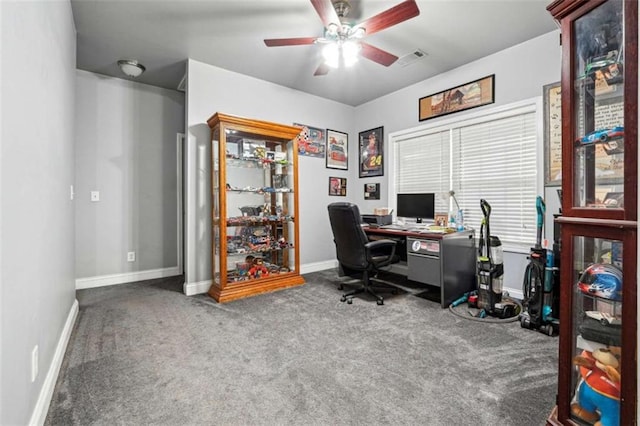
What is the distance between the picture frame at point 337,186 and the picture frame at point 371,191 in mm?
351

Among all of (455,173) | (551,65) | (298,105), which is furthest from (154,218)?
(551,65)

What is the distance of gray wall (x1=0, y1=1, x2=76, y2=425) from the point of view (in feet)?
3.37

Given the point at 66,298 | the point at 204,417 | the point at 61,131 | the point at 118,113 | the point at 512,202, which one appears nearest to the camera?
the point at 204,417

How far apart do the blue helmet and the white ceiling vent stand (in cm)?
284

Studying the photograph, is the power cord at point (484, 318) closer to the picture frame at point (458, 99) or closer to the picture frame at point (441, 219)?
the picture frame at point (441, 219)

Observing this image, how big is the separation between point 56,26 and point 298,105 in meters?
2.88

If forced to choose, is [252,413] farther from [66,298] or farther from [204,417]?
[66,298]

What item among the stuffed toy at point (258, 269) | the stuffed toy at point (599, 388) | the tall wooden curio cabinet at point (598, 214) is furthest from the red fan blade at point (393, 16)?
the stuffed toy at point (258, 269)

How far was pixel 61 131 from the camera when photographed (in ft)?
7.10

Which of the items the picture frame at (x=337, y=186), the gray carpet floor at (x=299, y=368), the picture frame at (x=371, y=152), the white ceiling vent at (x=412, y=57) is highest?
the white ceiling vent at (x=412, y=57)

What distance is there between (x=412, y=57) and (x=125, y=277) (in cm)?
451

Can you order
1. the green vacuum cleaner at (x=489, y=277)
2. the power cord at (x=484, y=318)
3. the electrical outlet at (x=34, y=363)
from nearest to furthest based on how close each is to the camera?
the electrical outlet at (x=34, y=363) < the power cord at (x=484, y=318) < the green vacuum cleaner at (x=489, y=277)

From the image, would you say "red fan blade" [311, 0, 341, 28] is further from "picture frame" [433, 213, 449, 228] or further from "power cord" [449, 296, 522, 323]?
"power cord" [449, 296, 522, 323]

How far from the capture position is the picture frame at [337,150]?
15.7ft
